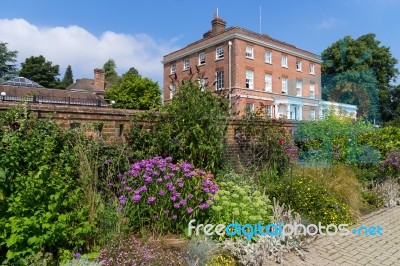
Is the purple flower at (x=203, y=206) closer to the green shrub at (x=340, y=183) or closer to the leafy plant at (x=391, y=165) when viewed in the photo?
the green shrub at (x=340, y=183)

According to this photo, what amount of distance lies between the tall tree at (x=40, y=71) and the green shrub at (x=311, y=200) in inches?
2195

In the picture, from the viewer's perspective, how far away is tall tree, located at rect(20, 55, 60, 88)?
5047 centimetres

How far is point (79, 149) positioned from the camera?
3682mm

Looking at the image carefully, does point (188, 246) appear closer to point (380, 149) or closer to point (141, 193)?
point (141, 193)

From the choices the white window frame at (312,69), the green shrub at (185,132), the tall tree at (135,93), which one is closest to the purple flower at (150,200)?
the green shrub at (185,132)

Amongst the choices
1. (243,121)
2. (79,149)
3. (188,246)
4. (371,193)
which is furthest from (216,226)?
(371,193)

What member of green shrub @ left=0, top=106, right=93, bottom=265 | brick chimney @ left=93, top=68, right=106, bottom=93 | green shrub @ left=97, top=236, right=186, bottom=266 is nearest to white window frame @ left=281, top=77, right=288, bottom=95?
brick chimney @ left=93, top=68, right=106, bottom=93

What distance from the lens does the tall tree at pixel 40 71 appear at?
5047 cm

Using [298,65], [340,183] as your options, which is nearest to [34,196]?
[340,183]

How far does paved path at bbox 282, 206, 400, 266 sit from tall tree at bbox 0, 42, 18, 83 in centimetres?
4830

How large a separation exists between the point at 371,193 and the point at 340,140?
1897mm

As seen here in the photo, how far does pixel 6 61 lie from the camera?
42188 mm

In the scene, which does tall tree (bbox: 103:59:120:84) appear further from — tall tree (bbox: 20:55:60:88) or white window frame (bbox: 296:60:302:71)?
white window frame (bbox: 296:60:302:71)

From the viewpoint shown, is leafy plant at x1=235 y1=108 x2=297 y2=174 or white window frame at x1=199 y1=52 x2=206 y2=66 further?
white window frame at x1=199 y1=52 x2=206 y2=66
